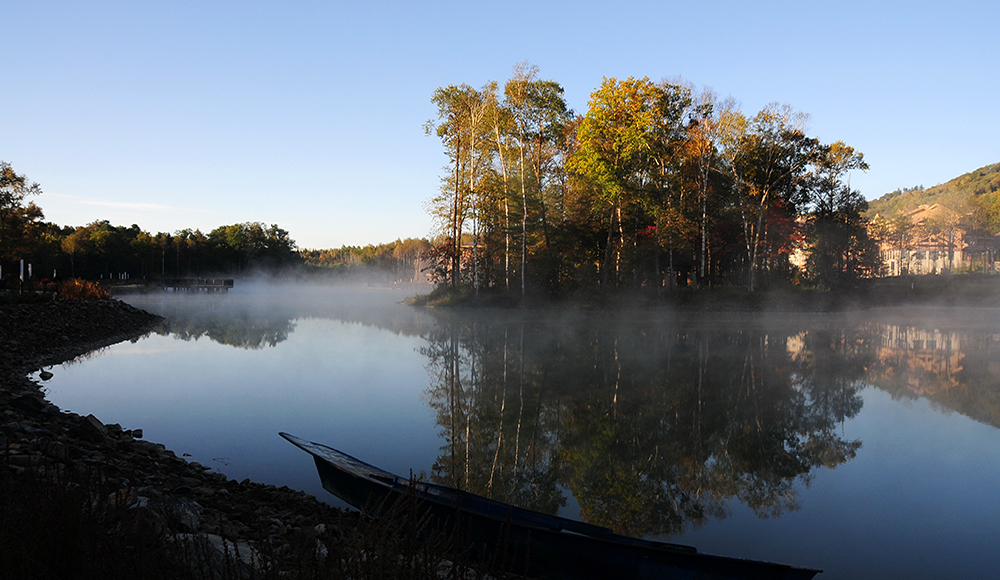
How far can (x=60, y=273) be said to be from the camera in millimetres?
86312

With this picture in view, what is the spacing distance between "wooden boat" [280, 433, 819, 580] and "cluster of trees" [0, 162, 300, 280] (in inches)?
2298

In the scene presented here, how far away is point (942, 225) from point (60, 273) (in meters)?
121

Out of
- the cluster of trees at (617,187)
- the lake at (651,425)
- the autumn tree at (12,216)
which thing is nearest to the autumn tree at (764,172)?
the cluster of trees at (617,187)

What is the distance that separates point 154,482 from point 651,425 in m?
7.61

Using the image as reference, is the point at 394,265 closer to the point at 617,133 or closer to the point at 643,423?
the point at 617,133

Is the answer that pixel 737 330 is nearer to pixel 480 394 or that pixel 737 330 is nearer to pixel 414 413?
pixel 480 394

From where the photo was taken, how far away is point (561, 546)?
4.50 meters

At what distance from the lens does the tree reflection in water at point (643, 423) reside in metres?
7.06

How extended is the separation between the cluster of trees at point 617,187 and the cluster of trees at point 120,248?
38.8 m

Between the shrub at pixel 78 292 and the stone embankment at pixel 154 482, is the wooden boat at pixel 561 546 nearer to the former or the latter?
the stone embankment at pixel 154 482

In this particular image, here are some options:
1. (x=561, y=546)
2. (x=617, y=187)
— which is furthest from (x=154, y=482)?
(x=617, y=187)

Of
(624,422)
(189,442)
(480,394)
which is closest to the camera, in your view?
(189,442)

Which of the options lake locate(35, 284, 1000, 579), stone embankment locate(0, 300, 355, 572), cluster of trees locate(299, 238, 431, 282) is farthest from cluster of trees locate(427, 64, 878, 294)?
cluster of trees locate(299, 238, 431, 282)

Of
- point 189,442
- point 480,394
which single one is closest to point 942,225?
point 480,394
